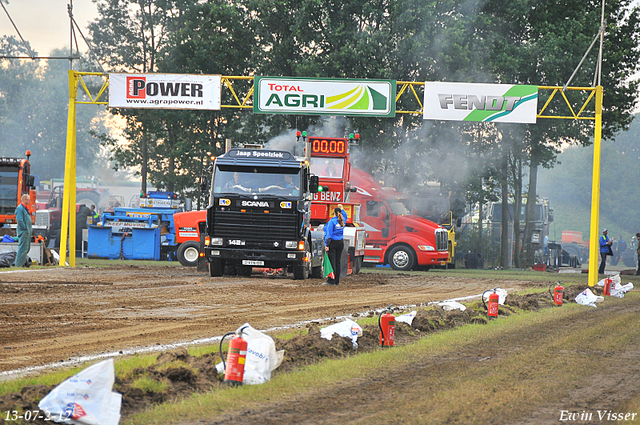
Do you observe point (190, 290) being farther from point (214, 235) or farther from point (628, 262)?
point (628, 262)

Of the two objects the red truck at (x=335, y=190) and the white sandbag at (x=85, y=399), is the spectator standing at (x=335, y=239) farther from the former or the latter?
the white sandbag at (x=85, y=399)

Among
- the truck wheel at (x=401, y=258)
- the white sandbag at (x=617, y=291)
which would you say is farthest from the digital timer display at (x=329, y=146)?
the white sandbag at (x=617, y=291)

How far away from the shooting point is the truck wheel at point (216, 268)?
19.7 meters

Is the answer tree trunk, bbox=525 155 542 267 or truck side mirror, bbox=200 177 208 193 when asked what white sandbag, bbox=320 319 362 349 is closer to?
truck side mirror, bbox=200 177 208 193

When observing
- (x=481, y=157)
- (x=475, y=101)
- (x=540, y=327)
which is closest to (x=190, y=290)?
(x=540, y=327)

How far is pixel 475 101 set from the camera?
2316 cm

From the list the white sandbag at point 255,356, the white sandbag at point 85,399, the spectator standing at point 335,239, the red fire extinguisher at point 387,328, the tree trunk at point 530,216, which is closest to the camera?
the white sandbag at point 85,399

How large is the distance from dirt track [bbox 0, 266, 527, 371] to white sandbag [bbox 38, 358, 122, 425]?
231cm

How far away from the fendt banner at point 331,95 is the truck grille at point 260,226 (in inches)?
221

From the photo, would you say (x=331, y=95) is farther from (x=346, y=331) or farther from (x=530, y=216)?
(x=530, y=216)

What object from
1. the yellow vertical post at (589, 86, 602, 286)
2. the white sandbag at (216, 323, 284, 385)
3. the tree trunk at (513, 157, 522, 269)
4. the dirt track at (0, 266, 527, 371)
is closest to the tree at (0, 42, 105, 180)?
the tree trunk at (513, 157, 522, 269)

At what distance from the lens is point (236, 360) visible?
637 centimetres

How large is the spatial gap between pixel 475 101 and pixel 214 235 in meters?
9.47

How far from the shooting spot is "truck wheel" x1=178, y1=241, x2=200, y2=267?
27547 millimetres
